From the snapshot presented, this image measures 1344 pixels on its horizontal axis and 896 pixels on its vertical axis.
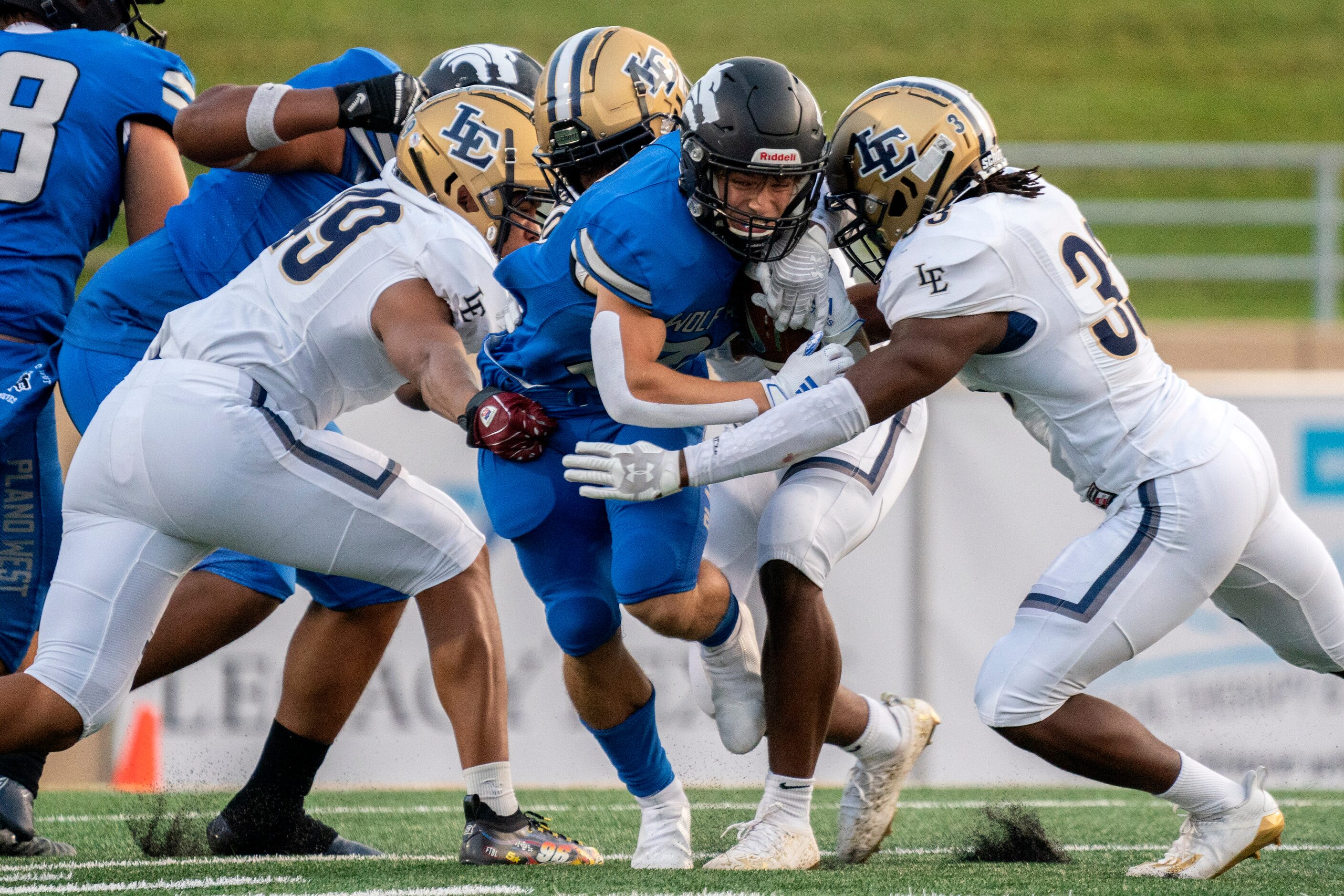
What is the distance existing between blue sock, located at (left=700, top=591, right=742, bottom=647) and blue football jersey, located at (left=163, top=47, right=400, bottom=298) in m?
1.32

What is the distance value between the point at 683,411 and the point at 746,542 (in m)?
0.82

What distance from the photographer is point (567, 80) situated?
140 inches

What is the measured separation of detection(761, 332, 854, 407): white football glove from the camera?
3.20 meters

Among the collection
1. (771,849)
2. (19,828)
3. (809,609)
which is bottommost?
(19,828)

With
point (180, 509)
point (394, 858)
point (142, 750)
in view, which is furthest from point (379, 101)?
point (142, 750)

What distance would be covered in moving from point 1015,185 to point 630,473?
1.01 m

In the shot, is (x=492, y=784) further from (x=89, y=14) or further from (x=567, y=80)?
(x=89, y=14)

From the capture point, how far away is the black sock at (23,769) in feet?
12.0

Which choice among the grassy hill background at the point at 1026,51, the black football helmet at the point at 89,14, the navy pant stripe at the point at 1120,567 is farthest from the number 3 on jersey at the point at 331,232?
the grassy hill background at the point at 1026,51

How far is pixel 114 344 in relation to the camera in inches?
147

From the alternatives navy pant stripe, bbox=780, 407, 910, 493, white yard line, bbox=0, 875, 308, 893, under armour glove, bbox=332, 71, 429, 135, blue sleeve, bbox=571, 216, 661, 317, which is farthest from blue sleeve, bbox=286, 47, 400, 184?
white yard line, bbox=0, 875, 308, 893

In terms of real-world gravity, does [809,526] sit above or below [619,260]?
below

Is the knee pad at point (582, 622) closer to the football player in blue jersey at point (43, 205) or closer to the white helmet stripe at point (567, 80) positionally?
the white helmet stripe at point (567, 80)

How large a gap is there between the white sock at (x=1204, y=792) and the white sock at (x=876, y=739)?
675mm
